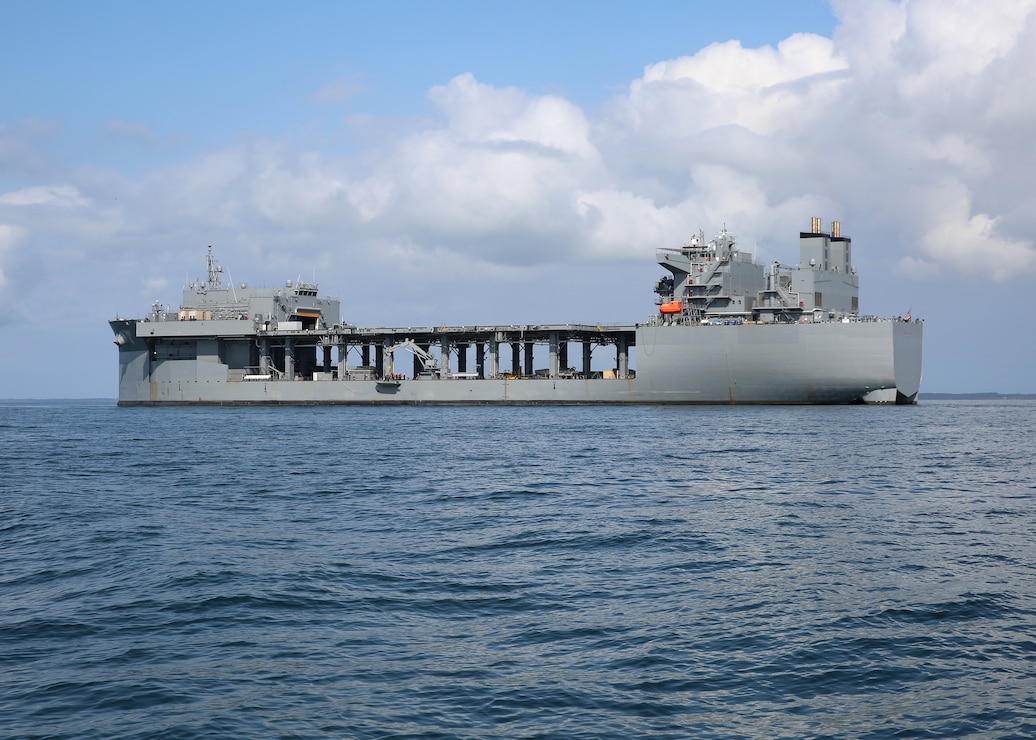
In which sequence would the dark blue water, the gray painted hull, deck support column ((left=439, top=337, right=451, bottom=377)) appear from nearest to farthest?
the dark blue water
the gray painted hull
deck support column ((left=439, top=337, right=451, bottom=377))

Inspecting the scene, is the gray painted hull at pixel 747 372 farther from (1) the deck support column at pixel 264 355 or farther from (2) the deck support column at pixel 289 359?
(1) the deck support column at pixel 264 355

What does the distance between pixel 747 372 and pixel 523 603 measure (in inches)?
2223

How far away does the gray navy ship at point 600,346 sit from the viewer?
67688mm

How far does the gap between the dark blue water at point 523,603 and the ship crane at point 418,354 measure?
2074 inches

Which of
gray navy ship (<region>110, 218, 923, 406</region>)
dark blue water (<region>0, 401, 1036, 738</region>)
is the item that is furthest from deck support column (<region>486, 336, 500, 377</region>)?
dark blue water (<region>0, 401, 1036, 738</region>)

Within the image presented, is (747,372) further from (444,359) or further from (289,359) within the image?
(289,359)

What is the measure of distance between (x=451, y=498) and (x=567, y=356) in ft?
202

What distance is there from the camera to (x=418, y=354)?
284 feet

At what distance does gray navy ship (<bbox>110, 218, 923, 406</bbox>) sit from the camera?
67.7 meters

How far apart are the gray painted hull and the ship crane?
2596 mm

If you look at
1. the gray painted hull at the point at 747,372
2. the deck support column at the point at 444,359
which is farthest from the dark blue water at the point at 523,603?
the deck support column at the point at 444,359

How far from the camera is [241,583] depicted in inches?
647

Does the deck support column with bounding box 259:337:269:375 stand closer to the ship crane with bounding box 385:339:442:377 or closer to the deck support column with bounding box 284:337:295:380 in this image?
the deck support column with bounding box 284:337:295:380

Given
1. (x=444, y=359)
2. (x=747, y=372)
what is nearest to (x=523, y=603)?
(x=747, y=372)
